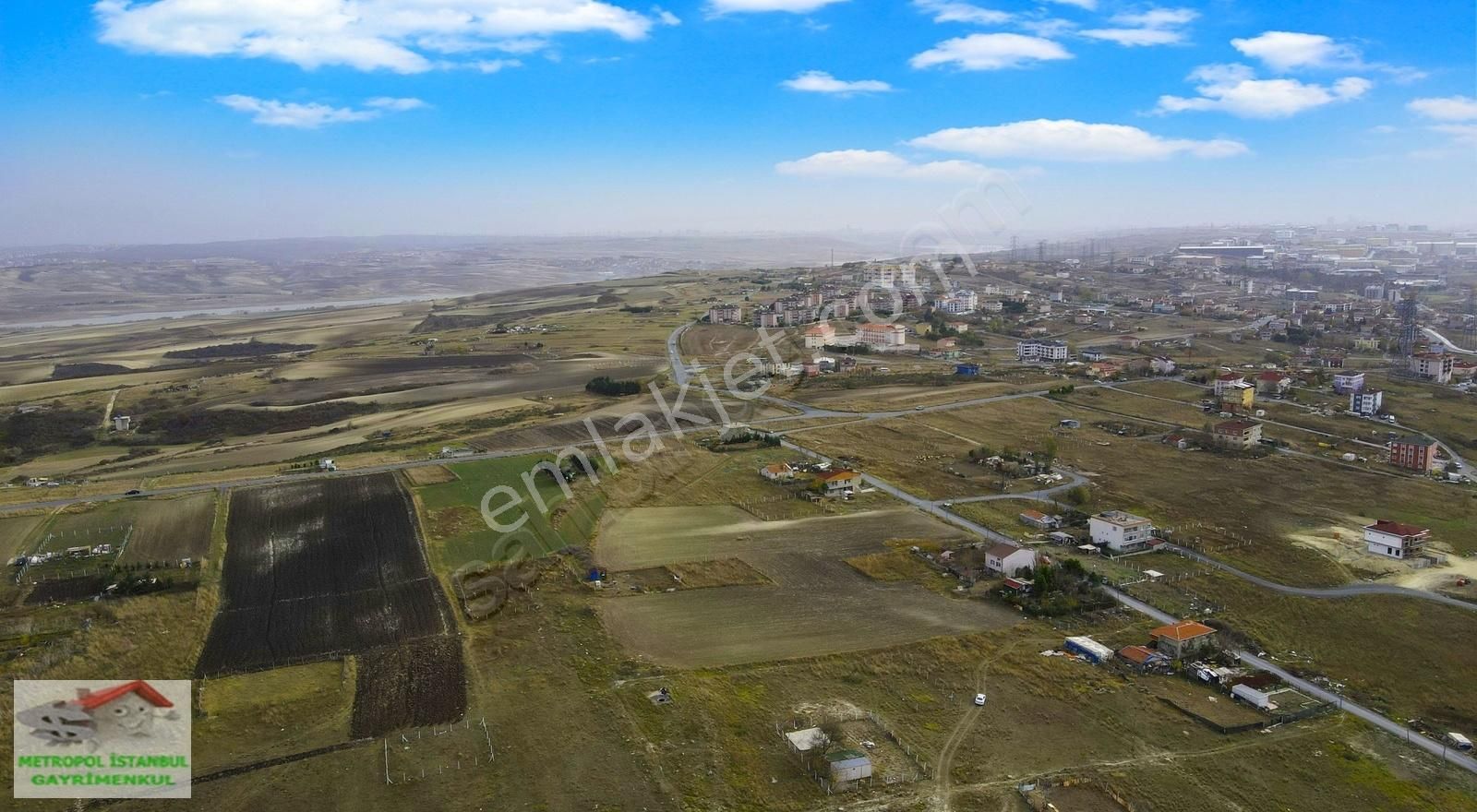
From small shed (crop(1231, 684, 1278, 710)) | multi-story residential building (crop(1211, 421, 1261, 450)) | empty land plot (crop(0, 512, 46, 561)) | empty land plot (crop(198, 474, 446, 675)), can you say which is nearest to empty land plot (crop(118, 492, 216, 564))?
empty land plot (crop(198, 474, 446, 675))

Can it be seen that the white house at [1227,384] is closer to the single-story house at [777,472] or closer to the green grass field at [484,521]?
the single-story house at [777,472]

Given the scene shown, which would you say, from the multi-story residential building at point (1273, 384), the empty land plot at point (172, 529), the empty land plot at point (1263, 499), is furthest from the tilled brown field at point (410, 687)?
the multi-story residential building at point (1273, 384)

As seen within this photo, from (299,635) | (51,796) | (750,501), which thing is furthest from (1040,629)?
(51,796)

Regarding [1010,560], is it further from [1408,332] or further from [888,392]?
[1408,332]

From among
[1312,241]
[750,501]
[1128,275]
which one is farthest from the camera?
[1312,241]

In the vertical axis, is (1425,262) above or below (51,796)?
above

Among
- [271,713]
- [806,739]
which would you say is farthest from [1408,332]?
[271,713]

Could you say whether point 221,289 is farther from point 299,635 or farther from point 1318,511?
point 1318,511
